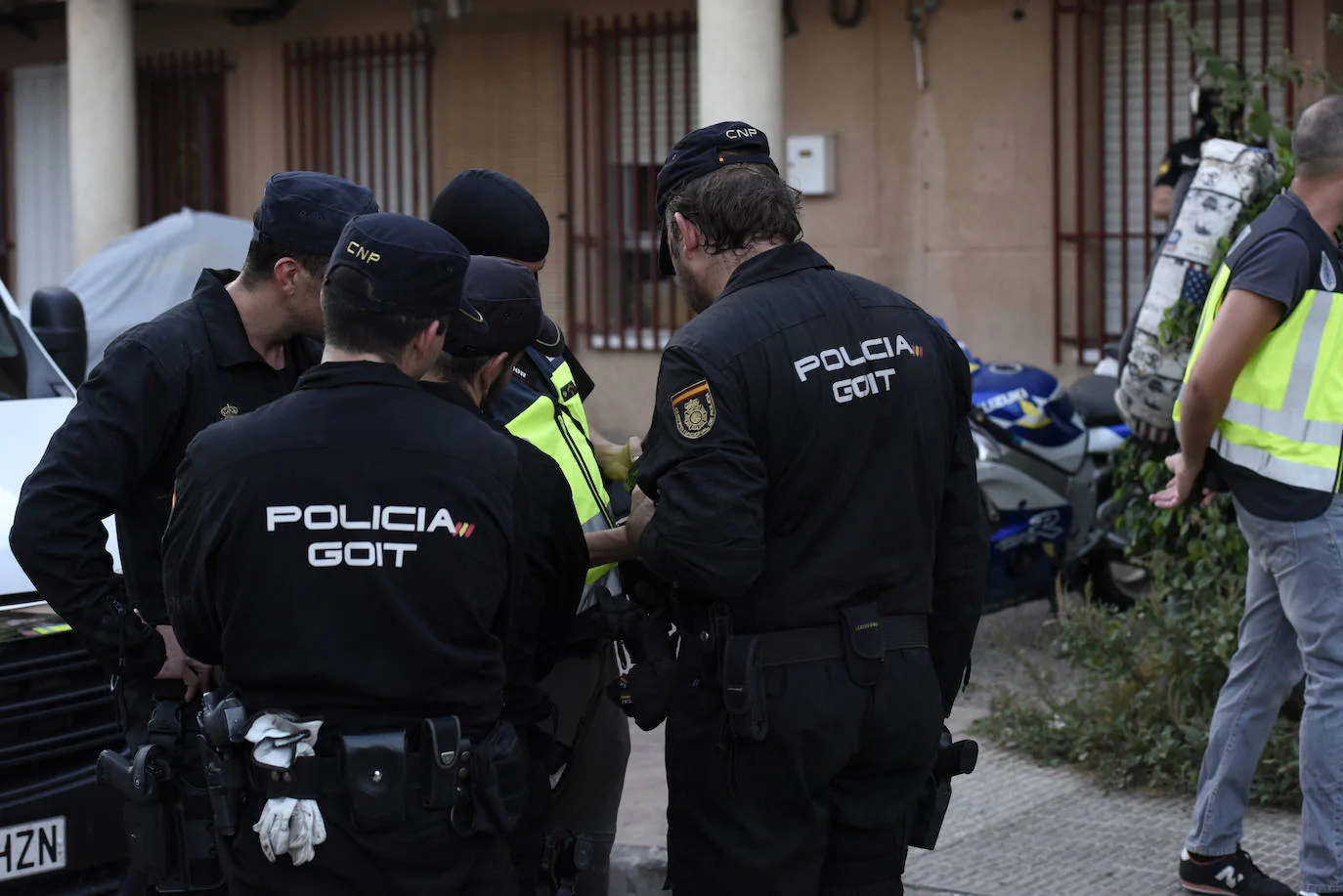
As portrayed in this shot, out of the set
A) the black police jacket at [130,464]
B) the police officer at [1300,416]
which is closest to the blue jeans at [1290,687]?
the police officer at [1300,416]

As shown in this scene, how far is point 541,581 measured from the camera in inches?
120

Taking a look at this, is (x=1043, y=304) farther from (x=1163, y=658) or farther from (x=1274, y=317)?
(x=1274, y=317)

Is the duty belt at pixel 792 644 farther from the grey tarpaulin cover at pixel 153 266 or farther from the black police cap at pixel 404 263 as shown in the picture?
the grey tarpaulin cover at pixel 153 266

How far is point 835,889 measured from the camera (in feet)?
10.3

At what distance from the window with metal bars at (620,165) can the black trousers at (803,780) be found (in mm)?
9060

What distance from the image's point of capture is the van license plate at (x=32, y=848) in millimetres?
3701

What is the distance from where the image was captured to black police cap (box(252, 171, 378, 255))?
324 cm

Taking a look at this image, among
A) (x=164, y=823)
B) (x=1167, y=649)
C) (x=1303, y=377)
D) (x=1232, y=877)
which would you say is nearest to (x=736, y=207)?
(x=164, y=823)

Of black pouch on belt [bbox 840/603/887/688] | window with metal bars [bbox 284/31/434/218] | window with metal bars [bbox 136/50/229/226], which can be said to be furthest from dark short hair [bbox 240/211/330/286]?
window with metal bars [bbox 136/50/229/226]

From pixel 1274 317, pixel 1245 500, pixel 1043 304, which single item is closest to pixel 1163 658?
pixel 1245 500

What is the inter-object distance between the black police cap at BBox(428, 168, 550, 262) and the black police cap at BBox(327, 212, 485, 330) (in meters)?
0.92

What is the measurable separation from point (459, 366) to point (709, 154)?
625 mm

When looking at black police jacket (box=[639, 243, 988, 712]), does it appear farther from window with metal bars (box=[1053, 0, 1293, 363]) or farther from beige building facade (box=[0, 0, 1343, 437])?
window with metal bars (box=[1053, 0, 1293, 363])

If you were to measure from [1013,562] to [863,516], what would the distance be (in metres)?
3.85
